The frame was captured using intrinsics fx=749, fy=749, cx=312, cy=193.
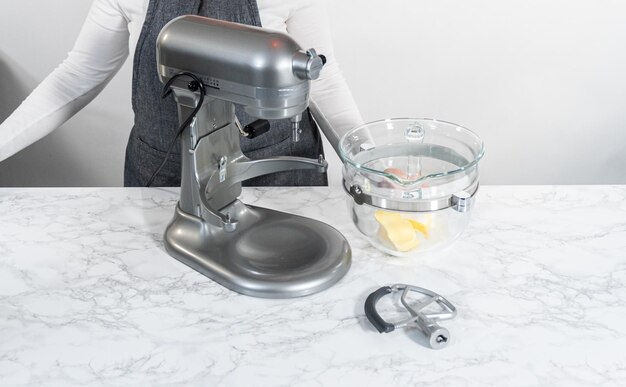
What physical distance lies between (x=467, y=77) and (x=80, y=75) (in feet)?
4.76

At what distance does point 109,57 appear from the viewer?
174cm

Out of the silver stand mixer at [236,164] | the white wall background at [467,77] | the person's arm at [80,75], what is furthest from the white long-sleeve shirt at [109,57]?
the white wall background at [467,77]

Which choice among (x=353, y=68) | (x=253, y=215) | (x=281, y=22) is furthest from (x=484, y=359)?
(x=353, y=68)

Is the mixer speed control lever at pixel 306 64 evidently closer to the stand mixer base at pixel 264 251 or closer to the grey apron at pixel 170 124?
the stand mixer base at pixel 264 251

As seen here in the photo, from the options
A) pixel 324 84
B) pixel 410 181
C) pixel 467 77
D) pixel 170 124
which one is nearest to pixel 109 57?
pixel 170 124

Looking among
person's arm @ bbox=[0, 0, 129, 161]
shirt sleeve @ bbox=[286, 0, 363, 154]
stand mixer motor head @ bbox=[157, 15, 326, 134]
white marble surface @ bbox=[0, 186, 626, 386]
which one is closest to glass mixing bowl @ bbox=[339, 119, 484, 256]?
white marble surface @ bbox=[0, 186, 626, 386]

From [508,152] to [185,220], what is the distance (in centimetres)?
180

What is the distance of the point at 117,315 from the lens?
3.71ft

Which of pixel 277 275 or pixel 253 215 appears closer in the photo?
pixel 277 275

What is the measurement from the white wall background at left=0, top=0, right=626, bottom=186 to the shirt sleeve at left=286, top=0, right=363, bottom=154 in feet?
3.05

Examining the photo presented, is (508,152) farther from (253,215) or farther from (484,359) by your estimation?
(484,359)

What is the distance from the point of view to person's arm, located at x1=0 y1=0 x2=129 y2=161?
1610mm

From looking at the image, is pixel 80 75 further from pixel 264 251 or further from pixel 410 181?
pixel 410 181

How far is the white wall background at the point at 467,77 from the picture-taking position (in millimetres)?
2580
